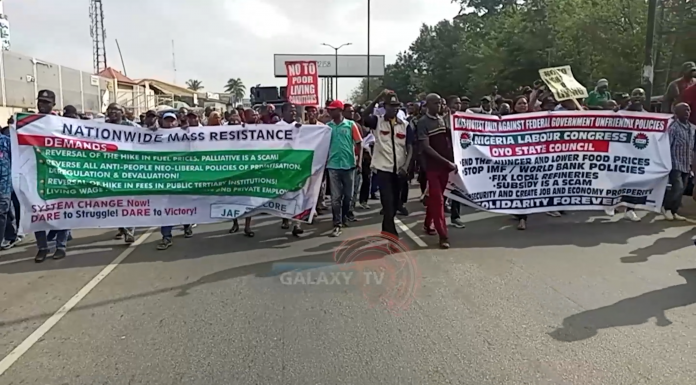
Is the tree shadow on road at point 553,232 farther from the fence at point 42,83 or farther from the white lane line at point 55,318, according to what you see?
the fence at point 42,83

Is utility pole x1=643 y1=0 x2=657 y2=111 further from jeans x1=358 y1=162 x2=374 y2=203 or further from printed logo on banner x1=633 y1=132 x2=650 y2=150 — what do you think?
jeans x1=358 y1=162 x2=374 y2=203

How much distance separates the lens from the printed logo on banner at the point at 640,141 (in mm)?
8680

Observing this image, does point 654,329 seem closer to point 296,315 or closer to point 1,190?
point 296,315

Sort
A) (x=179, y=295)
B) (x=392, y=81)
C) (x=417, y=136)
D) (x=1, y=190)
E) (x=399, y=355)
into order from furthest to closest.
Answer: (x=392, y=81) < (x=417, y=136) < (x=1, y=190) < (x=179, y=295) < (x=399, y=355)

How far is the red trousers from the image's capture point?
7387 mm

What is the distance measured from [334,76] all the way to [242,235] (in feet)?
193

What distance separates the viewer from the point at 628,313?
4938mm

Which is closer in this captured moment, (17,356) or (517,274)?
(17,356)

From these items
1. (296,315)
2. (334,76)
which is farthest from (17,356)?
(334,76)

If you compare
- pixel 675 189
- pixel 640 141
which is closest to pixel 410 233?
pixel 640 141

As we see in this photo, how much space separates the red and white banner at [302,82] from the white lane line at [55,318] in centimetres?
690

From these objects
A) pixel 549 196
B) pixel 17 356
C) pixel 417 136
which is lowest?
pixel 17 356

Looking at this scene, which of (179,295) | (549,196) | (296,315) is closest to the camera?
(296,315)

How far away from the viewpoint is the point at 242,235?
845cm
